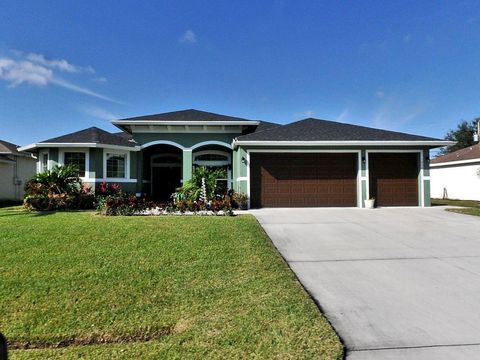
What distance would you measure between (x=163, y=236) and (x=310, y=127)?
1064 centimetres

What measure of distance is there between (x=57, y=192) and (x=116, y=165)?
3.37 metres

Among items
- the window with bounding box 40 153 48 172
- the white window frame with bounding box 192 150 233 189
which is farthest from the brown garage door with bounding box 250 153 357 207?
the window with bounding box 40 153 48 172

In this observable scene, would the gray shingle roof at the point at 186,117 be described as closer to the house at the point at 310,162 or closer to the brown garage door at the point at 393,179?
the house at the point at 310,162

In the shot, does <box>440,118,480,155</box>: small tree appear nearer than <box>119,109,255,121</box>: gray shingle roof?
No

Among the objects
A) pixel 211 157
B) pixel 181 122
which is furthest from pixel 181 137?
pixel 211 157

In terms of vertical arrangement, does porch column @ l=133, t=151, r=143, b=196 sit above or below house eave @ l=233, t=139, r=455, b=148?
below

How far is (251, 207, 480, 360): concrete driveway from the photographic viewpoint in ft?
10.7

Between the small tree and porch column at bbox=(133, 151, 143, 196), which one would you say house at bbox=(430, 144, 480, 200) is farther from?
the small tree

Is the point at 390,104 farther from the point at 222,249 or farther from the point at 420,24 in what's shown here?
the point at 222,249

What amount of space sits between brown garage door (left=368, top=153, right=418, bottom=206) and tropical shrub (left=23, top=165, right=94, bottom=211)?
12419mm

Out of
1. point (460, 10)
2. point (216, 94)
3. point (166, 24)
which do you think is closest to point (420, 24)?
point (460, 10)

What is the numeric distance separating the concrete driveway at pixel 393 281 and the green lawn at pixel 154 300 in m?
0.37

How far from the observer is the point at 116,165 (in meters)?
16.1

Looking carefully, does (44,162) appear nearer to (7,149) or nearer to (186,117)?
(186,117)
